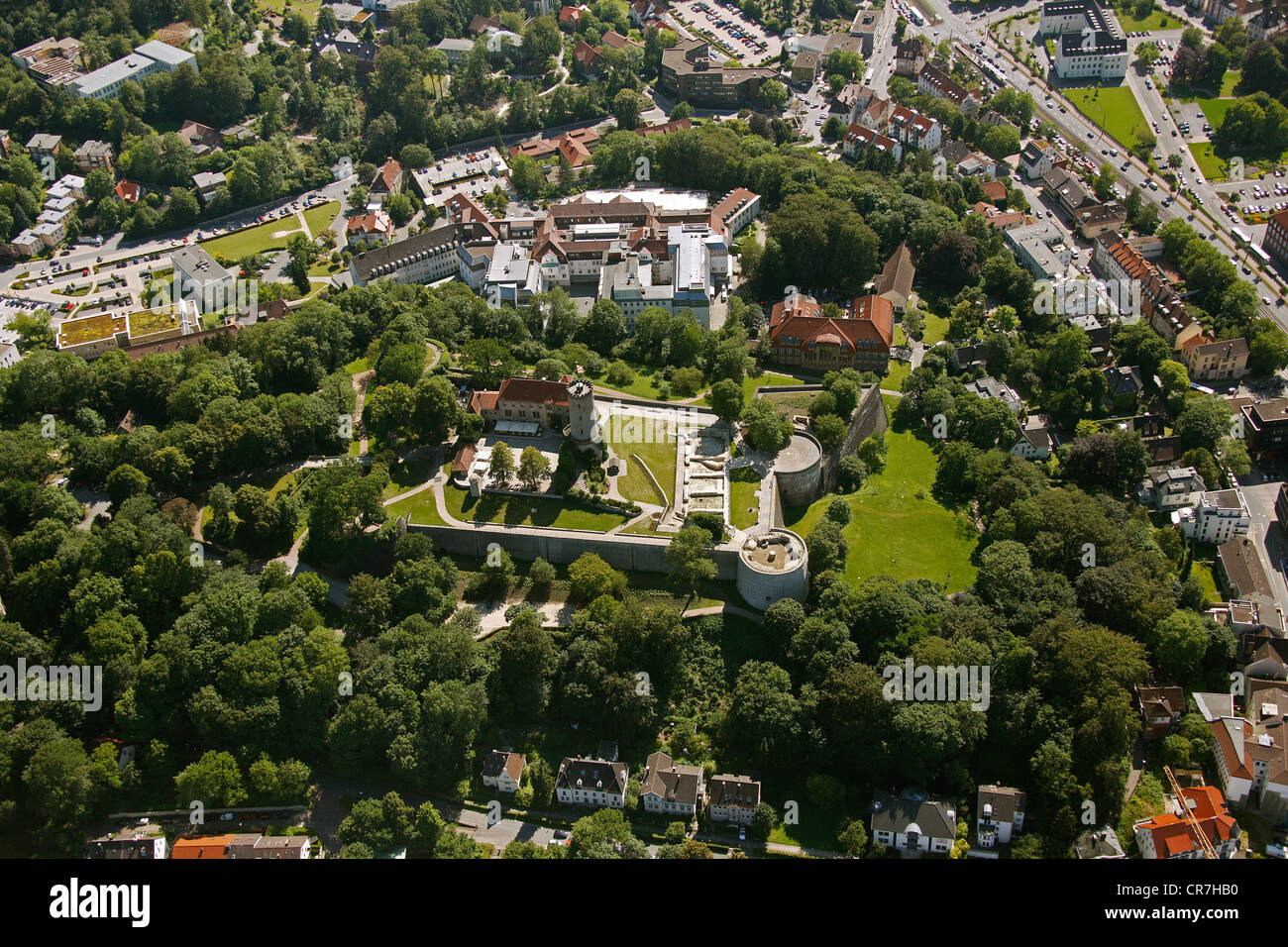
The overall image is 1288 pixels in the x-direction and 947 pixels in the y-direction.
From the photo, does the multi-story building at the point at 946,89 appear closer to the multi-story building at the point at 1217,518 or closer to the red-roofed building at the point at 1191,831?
the multi-story building at the point at 1217,518

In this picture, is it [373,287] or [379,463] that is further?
[373,287]

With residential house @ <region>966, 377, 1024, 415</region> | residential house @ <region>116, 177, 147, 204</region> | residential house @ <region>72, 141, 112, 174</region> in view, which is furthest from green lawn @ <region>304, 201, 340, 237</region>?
residential house @ <region>966, 377, 1024, 415</region>

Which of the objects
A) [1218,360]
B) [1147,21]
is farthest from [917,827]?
[1147,21]

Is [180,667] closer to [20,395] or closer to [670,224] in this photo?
[20,395]

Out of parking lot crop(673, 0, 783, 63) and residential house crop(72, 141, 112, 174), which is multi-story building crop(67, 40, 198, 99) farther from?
parking lot crop(673, 0, 783, 63)

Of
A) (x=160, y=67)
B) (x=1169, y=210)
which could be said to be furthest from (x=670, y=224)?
(x=160, y=67)

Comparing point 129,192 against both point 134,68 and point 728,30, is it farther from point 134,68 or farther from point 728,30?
point 728,30
